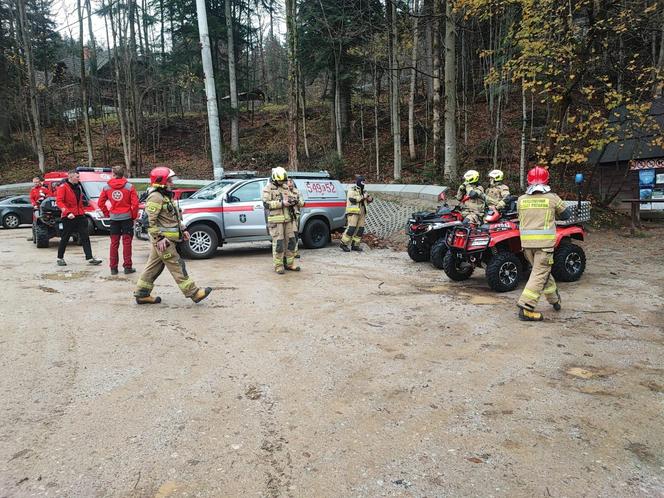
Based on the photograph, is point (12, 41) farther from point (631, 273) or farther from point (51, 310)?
point (631, 273)

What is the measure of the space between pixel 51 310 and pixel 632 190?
18906 millimetres

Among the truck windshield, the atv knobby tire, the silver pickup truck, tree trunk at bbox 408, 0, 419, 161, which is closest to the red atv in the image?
the atv knobby tire

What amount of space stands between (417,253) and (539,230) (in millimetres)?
4105

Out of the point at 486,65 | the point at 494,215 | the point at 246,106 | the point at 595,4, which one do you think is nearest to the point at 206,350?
the point at 494,215

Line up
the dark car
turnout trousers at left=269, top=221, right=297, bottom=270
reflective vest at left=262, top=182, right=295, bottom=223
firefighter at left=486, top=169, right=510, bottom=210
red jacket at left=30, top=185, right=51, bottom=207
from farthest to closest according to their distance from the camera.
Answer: the dark car, red jacket at left=30, top=185, right=51, bottom=207, turnout trousers at left=269, top=221, right=297, bottom=270, reflective vest at left=262, top=182, right=295, bottom=223, firefighter at left=486, top=169, right=510, bottom=210

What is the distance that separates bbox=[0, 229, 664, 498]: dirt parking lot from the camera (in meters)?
3.01

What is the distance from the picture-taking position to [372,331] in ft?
19.0

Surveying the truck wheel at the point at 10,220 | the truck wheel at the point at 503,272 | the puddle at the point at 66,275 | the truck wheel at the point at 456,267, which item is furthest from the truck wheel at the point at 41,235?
the truck wheel at the point at 503,272

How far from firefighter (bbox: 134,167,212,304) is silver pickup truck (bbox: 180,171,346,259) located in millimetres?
4012

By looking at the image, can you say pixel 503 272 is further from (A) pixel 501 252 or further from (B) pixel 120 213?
(B) pixel 120 213

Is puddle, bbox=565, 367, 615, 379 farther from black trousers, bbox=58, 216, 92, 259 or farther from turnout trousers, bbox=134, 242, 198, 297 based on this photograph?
black trousers, bbox=58, 216, 92, 259

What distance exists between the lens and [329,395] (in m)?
4.12

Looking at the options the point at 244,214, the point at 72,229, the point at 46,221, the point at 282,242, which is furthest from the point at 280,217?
the point at 46,221

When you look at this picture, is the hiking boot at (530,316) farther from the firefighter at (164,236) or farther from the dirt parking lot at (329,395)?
the firefighter at (164,236)
